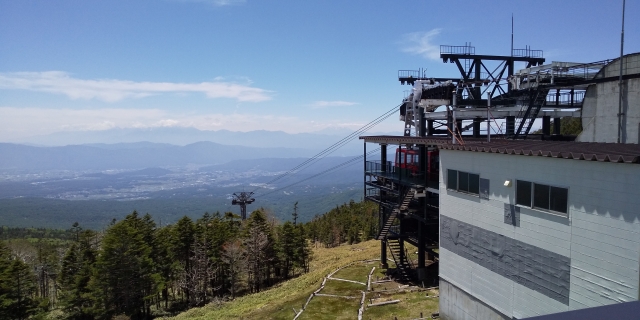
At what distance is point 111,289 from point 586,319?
118 feet

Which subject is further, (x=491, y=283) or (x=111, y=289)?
(x=111, y=289)

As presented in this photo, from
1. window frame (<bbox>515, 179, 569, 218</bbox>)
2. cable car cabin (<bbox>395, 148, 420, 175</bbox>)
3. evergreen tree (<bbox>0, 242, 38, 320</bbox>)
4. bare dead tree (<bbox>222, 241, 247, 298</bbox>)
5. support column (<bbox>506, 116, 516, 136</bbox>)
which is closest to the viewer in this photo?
window frame (<bbox>515, 179, 569, 218</bbox>)

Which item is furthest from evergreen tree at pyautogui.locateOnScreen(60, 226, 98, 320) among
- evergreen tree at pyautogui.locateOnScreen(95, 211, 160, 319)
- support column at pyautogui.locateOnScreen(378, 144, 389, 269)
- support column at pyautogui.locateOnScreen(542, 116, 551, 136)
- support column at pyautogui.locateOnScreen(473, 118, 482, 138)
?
support column at pyautogui.locateOnScreen(542, 116, 551, 136)

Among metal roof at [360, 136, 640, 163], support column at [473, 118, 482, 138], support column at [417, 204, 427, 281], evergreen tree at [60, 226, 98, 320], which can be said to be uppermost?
support column at [473, 118, 482, 138]

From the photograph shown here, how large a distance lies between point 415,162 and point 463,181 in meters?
8.26

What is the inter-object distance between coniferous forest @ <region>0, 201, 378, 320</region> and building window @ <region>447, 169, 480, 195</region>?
2334 centimetres

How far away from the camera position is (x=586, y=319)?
91.6 inches

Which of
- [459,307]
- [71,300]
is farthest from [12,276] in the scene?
[459,307]

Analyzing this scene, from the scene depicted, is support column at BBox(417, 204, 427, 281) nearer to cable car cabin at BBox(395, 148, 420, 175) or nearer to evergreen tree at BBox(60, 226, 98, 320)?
cable car cabin at BBox(395, 148, 420, 175)

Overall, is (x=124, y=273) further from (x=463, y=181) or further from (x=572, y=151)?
(x=572, y=151)

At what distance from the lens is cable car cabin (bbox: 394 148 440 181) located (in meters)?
21.3

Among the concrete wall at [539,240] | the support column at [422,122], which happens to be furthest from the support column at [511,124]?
the concrete wall at [539,240]

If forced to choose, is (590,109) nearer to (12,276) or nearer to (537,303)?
(537,303)

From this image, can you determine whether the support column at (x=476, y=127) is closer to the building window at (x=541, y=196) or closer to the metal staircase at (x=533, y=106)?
the metal staircase at (x=533, y=106)
